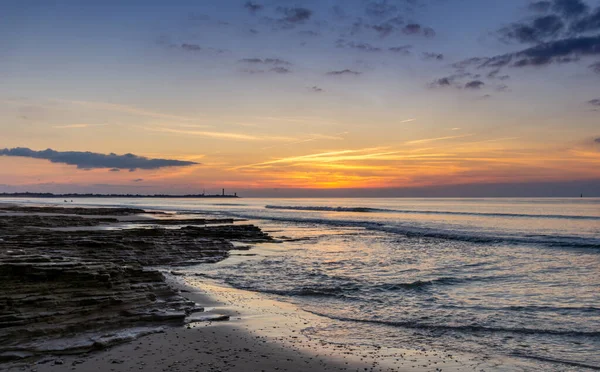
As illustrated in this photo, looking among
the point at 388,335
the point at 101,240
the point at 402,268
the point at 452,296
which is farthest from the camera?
the point at 101,240

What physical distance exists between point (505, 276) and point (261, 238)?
65.5 feet

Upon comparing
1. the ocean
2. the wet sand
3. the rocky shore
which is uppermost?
the rocky shore

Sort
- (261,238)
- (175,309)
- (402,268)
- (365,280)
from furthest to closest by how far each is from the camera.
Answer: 1. (261,238)
2. (402,268)
3. (365,280)
4. (175,309)

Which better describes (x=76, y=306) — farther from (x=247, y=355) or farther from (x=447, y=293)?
(x=447, y=293)

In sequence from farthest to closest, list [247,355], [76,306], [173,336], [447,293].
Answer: [447,293] < [76,306] < [173,336] < [247,355]

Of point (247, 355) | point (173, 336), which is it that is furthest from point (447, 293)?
point (173, 336)

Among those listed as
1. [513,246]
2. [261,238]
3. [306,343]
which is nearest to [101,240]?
[261,238]

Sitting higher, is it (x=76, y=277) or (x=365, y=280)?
(x=76, y=277)

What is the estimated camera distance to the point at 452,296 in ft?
45.9

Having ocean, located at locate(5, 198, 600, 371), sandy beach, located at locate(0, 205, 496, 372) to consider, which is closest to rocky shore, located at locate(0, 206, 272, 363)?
sandy beach, located at locate(0, 205, 496, 372)

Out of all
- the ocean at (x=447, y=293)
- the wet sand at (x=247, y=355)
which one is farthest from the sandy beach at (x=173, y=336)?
the ocean at (x=447, y=293)

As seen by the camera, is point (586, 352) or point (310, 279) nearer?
point (586, 352)

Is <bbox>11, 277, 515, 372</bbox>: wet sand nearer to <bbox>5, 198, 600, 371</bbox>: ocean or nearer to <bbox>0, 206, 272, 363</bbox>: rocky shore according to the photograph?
<bbox>0, 206, 272, 363</bbox>: rocky shore

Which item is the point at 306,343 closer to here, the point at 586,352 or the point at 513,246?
the point at 586,352
